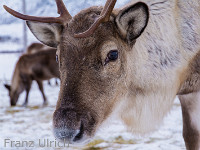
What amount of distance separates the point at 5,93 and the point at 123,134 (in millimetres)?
6740

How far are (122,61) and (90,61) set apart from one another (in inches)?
Answer: 12.3

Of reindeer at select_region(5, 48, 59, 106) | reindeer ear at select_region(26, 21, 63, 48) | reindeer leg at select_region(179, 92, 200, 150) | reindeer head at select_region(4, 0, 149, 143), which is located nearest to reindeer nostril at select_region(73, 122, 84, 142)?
reindeer head at select_region(4, 0, 149, 143)

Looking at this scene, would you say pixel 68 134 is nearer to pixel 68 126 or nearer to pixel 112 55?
pixel 68 126

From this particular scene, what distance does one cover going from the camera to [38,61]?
882cm

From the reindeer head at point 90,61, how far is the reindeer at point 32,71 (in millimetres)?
6007

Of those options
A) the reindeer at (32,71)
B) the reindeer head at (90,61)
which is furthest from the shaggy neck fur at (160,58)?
the reindeer at (32,71)

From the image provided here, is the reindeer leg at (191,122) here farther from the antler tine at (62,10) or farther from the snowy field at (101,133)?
the antler tine at (62,10)

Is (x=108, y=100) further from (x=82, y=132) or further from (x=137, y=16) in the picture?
(x=137, y=16)

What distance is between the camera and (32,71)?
884 cm

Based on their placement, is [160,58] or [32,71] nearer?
[160,58]

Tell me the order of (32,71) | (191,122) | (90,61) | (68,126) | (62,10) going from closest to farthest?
(68,126) → (90,61) → (62,10) → (191,122) → (32,71)

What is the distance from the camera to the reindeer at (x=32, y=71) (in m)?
8.62

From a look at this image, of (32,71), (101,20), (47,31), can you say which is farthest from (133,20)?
(32,71)

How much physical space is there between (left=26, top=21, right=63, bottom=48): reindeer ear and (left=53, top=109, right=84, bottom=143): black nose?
2.35 ft
